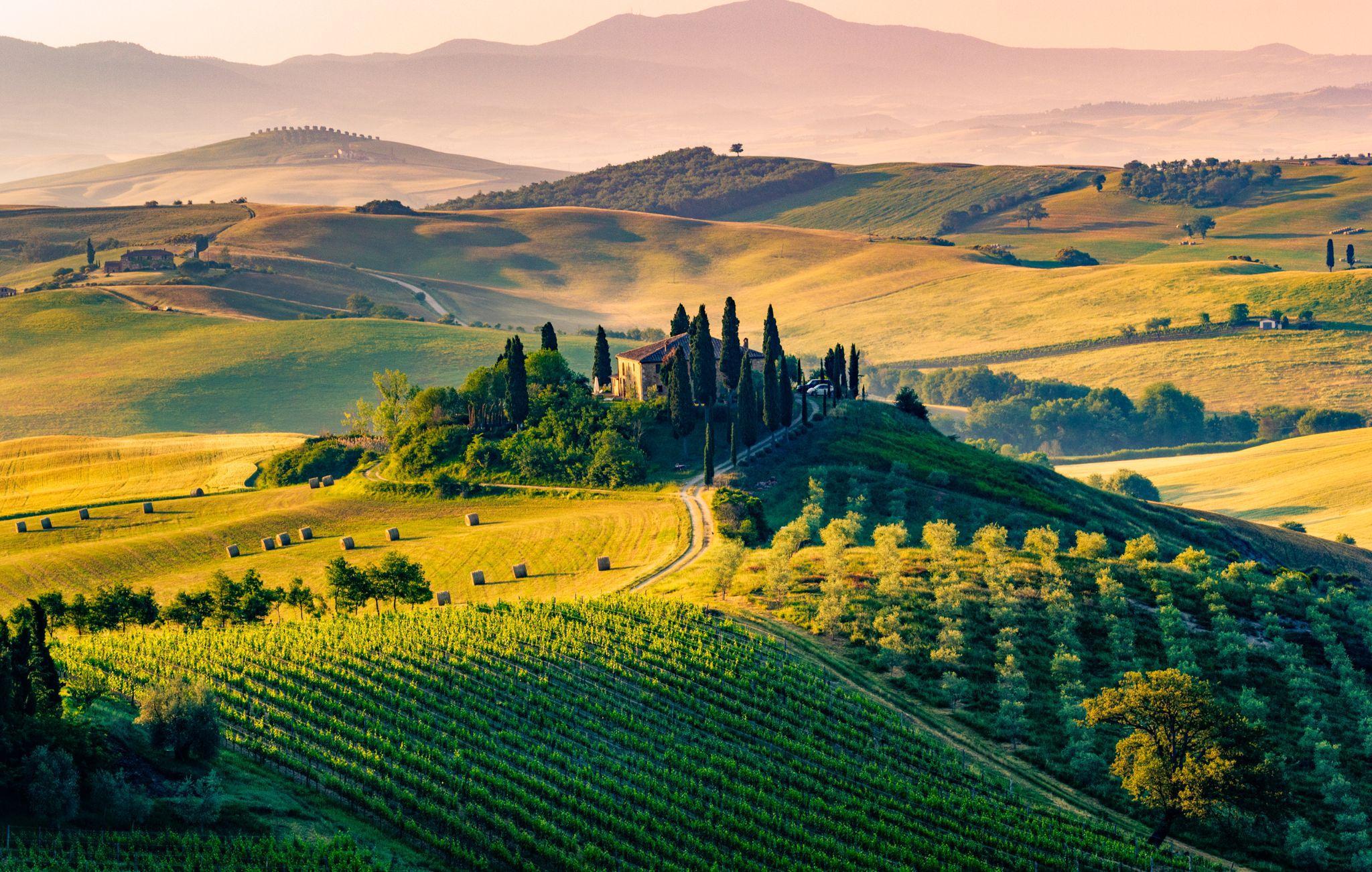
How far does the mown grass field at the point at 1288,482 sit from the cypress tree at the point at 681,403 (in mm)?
72590

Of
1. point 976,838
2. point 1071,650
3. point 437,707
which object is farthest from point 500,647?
point 1071,650

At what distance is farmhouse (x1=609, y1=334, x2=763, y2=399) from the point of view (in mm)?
120188

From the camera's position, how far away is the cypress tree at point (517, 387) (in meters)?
113

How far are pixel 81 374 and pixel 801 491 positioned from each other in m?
135

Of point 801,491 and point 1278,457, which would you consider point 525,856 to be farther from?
point 1278,457

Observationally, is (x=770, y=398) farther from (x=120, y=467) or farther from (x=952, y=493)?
(x=120, y=467)

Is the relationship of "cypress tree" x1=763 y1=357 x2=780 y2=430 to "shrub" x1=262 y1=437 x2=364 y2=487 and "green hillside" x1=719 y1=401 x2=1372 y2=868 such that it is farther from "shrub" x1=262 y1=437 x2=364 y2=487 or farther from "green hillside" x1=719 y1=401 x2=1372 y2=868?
"shrub" x1=262 y1=437 x2=364 y2=487

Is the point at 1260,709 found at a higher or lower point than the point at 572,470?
lower

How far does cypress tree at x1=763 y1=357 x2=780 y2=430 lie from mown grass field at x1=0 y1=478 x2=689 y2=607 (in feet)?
62.8

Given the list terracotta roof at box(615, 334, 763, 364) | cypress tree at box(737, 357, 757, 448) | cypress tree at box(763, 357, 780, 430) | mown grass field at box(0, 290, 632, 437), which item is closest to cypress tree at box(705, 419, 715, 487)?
cypress tree at box(737, 357, 757, 448)

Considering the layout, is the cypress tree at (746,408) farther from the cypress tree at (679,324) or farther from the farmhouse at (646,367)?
the cypress tree at (679,324)

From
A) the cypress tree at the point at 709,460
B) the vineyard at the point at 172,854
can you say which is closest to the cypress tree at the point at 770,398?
the cypress tree at the point at 709,460

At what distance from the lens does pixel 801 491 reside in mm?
100812

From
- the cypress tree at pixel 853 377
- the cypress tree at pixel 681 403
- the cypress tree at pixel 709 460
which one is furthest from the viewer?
the cypress tree at pixel 853 377
